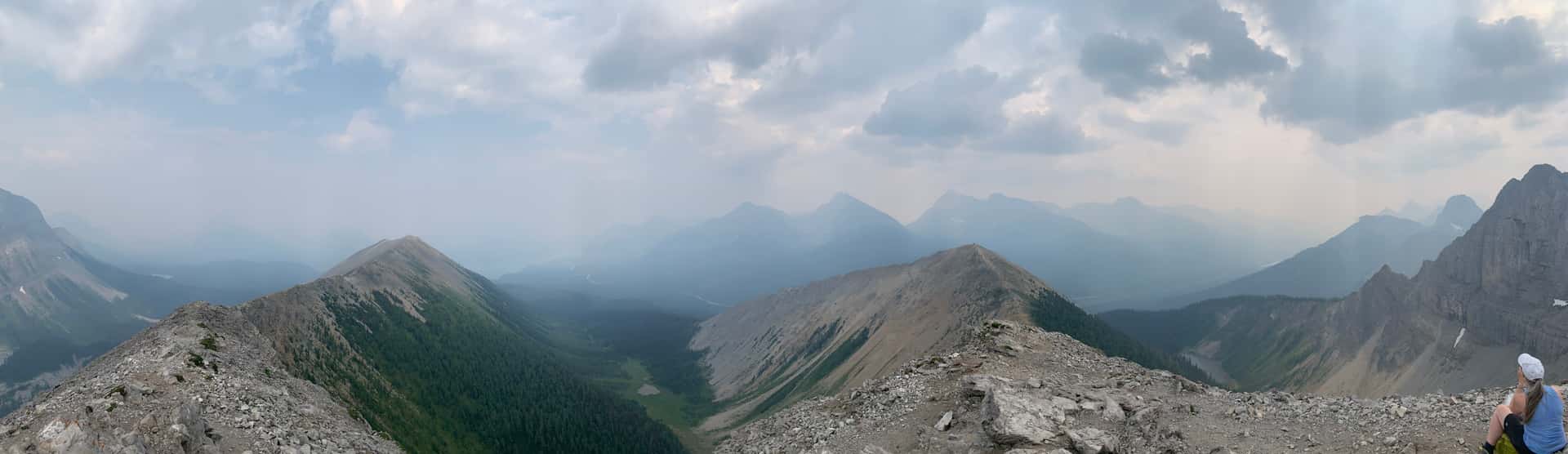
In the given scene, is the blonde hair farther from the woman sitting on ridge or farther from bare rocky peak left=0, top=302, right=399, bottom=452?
bare rocky peak left=0, top=302, right=399, bottom=452

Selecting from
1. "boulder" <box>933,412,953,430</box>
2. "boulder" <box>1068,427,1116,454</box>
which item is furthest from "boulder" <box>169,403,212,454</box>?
"boulder" <box>1068,427,1116,454</box>

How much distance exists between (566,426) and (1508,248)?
248 metres

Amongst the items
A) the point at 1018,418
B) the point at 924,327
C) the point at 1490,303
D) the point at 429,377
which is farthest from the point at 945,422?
the point at 1490,303

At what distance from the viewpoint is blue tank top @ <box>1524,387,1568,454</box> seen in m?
14.3

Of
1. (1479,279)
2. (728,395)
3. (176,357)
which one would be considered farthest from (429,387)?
(1479,279)

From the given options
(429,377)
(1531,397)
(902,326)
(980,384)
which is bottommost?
(429,377)

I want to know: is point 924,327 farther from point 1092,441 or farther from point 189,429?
point 189,429

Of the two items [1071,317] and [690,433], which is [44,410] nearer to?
[690,433]

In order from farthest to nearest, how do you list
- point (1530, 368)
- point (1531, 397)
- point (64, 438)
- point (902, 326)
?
point (902, 326), point (64, 438), point (1531, 397), point (1530, 368)

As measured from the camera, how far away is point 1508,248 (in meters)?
170

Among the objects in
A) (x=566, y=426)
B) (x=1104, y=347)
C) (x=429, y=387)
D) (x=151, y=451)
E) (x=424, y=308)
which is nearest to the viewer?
(x=151, y=451)

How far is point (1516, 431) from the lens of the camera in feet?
50.0

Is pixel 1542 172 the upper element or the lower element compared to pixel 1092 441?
upper

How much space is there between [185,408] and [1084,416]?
1575 inches
